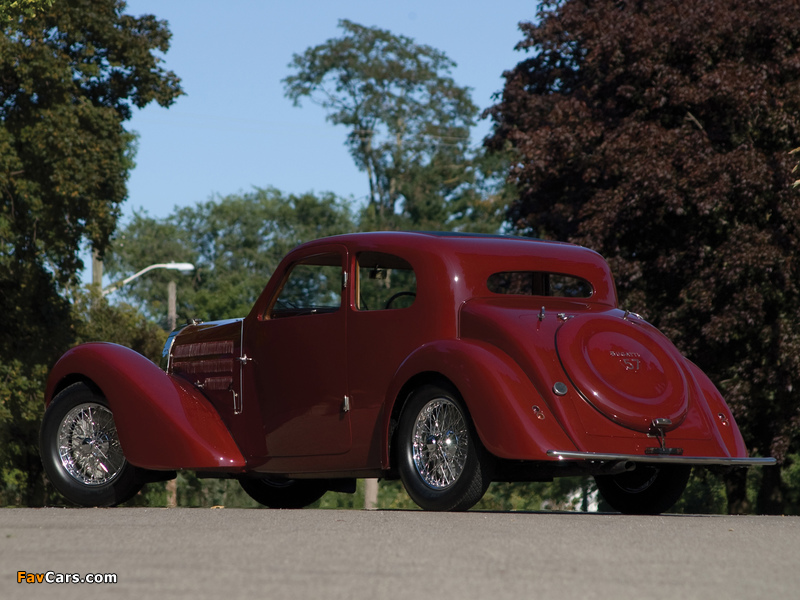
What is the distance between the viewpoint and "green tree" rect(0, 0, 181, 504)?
2411 centimetres

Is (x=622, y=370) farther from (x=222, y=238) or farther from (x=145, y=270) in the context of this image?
(x=222, y=238)

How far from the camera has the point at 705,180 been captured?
19453 millimetres

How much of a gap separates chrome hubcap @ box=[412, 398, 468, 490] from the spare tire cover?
790 millimetres

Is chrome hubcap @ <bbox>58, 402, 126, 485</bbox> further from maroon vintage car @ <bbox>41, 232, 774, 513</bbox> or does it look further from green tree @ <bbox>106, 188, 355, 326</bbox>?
green tree @ <bbox>106, 188, 355, 326</bbox>

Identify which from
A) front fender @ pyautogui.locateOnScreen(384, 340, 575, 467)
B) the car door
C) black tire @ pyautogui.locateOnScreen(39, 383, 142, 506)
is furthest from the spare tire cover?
black tire @ pyautogui.locateOnScreen(39, 383, 142, 506)

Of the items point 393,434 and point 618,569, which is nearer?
point 618,569

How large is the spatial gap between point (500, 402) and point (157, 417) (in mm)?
2954

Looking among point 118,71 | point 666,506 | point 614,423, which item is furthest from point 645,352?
point 118,71

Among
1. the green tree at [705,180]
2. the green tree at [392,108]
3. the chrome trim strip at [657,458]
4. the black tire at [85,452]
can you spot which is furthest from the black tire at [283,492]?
the green tree at [392,108]

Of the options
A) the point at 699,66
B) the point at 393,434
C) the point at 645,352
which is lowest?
the point at 393,434

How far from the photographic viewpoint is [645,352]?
855 cm

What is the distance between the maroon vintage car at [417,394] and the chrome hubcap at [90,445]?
0.01m

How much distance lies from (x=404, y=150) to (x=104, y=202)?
1131 inches

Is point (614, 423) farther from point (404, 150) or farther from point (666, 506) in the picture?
point (404, 150)
